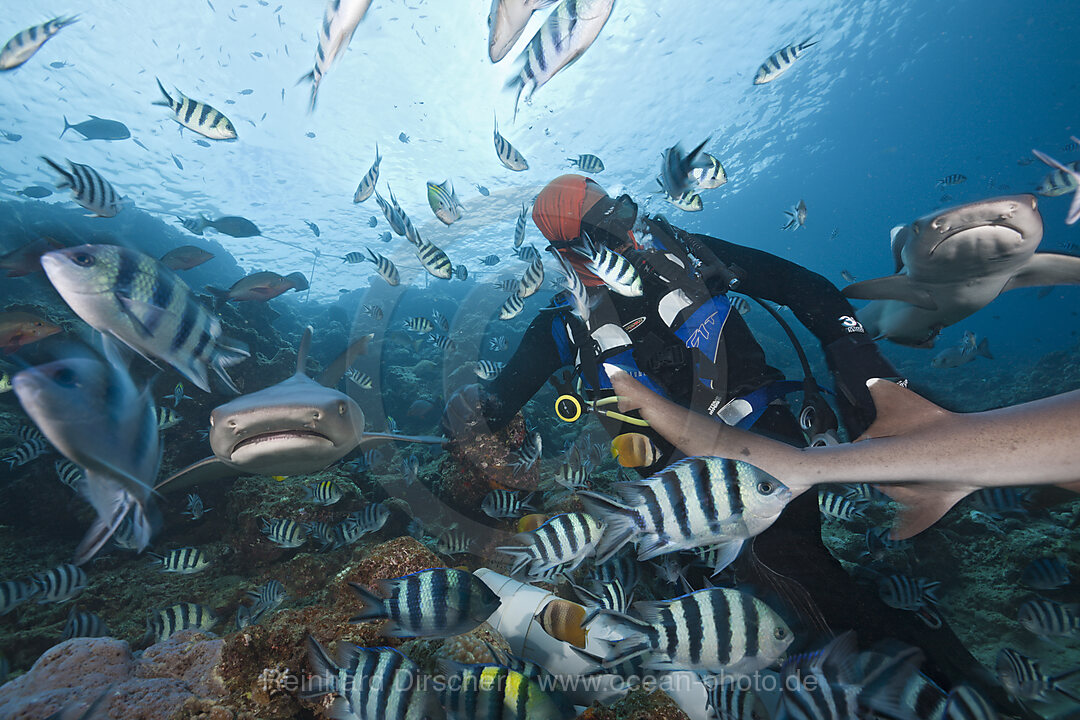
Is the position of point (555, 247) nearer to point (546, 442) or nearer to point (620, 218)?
point (620, 218)

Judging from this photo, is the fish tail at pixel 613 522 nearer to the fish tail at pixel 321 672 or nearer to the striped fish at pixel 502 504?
Answer: the fish tail at pixel 321 672

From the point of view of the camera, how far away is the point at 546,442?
1179 cm

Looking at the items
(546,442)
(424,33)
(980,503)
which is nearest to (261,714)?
(980,503)

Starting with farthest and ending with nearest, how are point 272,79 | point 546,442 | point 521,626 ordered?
point 272,79 < point 546,442 < point 521,626

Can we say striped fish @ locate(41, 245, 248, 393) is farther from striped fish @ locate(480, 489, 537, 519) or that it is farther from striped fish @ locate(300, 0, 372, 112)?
striped fish @ locate(480, 489, 537, 519)

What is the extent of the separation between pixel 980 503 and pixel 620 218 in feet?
18.0

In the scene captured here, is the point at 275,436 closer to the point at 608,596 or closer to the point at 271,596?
the point at 608,596

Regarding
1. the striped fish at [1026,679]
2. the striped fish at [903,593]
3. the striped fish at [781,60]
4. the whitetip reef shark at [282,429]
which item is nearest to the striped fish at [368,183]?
the whitetip reef shark at [282,429]

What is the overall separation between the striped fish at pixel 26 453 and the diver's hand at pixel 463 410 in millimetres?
6321

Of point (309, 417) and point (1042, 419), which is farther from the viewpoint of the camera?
point (309, 417)

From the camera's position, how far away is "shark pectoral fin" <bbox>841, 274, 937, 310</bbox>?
10.3 feet

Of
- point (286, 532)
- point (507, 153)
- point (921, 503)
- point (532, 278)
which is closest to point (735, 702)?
point (921, 503)

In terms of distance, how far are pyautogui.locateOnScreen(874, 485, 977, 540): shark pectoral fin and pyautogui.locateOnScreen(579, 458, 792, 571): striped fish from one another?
417 millimetres

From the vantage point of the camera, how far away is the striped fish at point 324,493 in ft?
16.6
